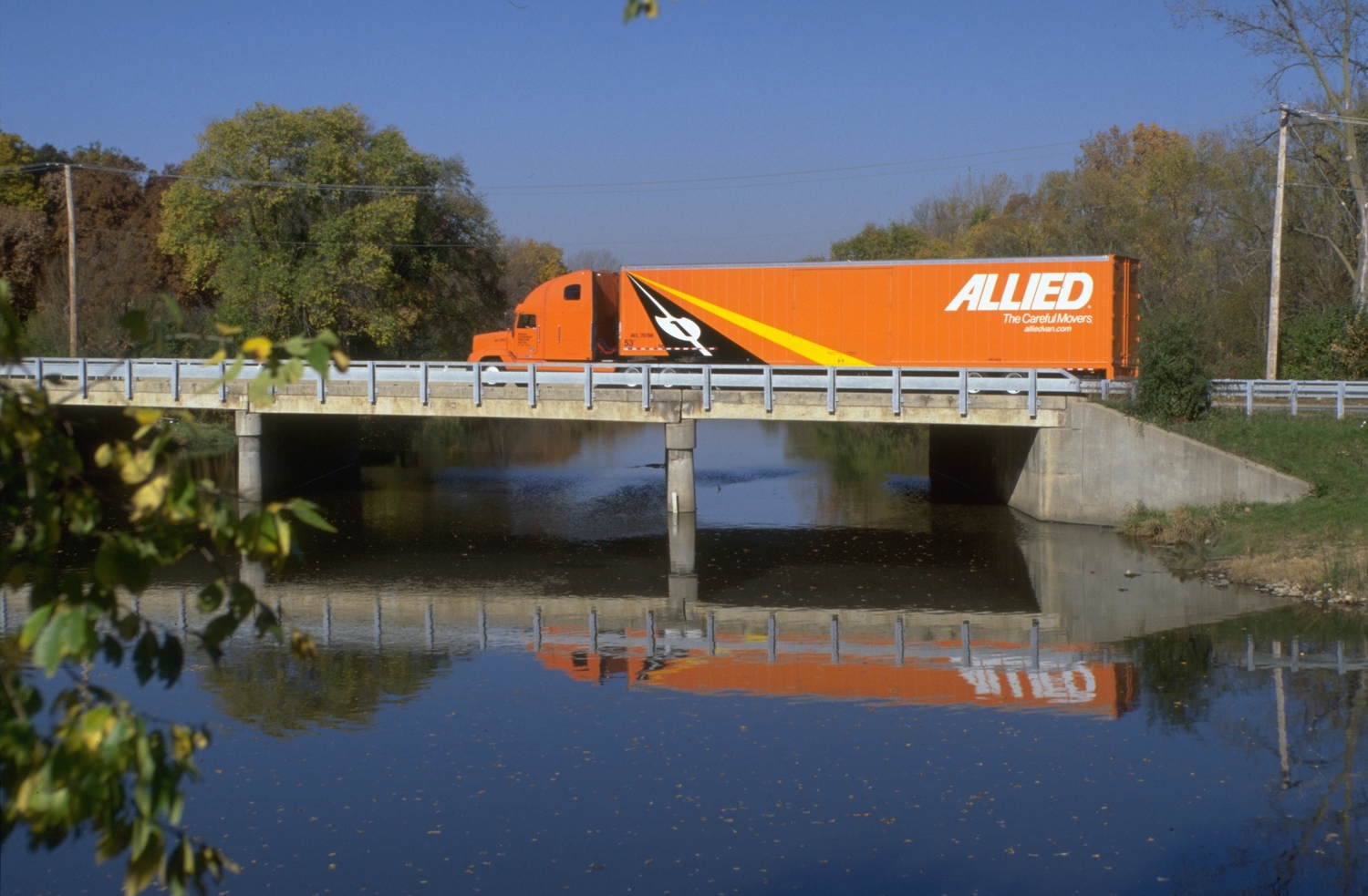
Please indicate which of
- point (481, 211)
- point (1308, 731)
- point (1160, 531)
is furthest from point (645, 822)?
point (481, 211)

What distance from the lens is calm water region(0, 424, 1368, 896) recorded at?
9992mm

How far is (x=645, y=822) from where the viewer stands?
1083 centimetres

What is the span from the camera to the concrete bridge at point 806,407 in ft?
86.3

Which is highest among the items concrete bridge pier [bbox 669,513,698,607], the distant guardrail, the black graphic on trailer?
the black graphic on trailer

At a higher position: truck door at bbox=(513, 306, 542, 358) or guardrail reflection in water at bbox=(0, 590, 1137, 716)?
truck door at bbox=(513, 306, 542, 358)

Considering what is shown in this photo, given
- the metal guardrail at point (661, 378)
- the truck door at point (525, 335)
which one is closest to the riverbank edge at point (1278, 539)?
the metal guardrail at point (661, 378)

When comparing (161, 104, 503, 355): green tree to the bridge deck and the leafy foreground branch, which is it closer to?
the bridge deck

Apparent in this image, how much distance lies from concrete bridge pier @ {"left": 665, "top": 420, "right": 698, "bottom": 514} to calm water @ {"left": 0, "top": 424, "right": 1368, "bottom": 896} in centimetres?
318

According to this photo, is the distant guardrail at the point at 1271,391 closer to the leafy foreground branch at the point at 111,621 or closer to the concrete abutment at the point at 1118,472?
the concrete abutment at the point at 1118,472

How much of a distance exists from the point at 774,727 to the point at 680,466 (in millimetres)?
16068

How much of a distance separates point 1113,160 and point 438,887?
220ft

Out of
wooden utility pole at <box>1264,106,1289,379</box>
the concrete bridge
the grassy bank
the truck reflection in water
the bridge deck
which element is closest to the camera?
the truck reflection in water

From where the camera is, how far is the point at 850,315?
99.8ft

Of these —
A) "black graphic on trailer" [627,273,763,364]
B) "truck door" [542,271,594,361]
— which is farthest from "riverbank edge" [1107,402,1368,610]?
"truck door" [542,271,594,361]
